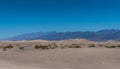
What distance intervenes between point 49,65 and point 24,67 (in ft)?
6.39

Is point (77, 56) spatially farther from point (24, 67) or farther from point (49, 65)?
point (24, 67)

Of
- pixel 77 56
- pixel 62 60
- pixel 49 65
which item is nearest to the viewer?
pixel 49 65

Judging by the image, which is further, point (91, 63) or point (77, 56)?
point (77, 56)

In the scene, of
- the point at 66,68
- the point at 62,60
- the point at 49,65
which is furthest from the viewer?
the point at 62,60

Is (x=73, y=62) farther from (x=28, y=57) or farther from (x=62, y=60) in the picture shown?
(x=28, y=57)

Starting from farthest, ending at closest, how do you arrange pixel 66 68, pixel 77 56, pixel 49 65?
pixel 77 56, pixel 49 65, pixel 66 68

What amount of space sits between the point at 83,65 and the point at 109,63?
6.65 feet

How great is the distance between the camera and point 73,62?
20672 millimetres

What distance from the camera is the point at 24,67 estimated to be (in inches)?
724

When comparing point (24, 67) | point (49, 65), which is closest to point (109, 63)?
point (49, 65)

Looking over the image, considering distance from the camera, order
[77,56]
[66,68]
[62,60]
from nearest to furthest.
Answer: [66,68] → [62,60] → [77,56]

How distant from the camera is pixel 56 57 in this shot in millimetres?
23078

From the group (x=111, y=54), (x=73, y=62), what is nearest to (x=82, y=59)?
(x=73, y=62)

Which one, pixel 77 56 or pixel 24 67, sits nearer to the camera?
pixel 24 67
